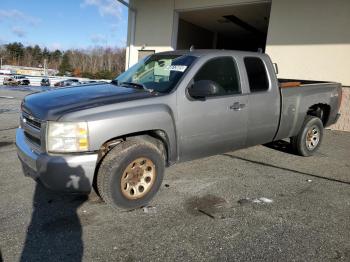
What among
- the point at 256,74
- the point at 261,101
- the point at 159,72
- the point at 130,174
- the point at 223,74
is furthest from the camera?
the point at 256,74

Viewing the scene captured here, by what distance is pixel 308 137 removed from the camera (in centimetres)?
655

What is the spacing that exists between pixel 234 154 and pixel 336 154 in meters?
2.34

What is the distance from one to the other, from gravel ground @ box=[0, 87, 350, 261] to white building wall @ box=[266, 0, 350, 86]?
5981 mm

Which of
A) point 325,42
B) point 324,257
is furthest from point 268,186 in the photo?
point 325,42

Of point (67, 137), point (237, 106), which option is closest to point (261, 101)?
point (237, 106)

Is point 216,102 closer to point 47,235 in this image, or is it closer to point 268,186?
point 268,186

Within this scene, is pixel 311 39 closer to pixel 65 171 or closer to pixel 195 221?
pixel 195 221

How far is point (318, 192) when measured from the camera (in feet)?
15.4

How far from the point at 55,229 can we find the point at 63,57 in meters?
123

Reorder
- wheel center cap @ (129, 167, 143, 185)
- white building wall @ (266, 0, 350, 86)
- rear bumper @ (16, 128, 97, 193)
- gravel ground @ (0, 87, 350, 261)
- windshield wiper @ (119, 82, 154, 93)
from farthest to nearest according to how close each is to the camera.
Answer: white building wall @ (266, 0, 350, 86), windshield wiper @ (119, 82, 154, 93), wheel center cap @ (129, 167, 143, 185), rear bumper @ (16, 128, 97, 193), gravel ground @ (0, 87, 350, 261)

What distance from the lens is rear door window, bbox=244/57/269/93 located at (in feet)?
16.6

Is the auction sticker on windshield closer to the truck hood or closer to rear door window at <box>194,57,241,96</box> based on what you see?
rear door window at <box>194,57,241,96</box>

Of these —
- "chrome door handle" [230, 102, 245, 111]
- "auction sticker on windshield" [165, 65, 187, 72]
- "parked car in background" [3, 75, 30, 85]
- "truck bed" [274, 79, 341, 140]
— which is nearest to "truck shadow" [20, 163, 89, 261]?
"auction sticker on windshield" [165, 65, 187, 72]

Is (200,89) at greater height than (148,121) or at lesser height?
greater
